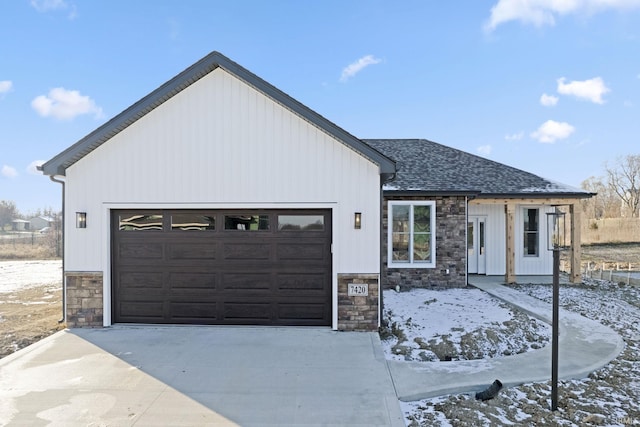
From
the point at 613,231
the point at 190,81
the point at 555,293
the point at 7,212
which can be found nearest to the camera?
the point at 555,293

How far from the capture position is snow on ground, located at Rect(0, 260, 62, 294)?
478 inches

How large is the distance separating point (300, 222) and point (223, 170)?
1.73 metres

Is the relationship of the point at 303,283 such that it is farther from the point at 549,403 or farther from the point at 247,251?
the point at 549,403

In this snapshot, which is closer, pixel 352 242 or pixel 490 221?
pixel 352 242

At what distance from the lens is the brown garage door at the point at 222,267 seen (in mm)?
6770

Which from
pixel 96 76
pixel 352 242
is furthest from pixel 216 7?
pixel 352 242

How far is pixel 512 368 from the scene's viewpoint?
493 cm

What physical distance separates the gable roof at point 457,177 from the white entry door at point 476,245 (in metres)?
1.46

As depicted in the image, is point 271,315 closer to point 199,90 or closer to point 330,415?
point 330,415

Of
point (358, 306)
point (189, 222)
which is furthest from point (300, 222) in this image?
point (189, 222)

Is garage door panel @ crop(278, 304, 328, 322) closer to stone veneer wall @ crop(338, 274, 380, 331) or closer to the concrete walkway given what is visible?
stone veneer wall @ crop(338, 274, 380, 331)

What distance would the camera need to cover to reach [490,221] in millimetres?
12617

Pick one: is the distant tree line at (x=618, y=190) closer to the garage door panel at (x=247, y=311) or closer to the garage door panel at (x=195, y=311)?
the garage door panel at (x=247, y=311)

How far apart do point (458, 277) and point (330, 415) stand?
26.0 ft
